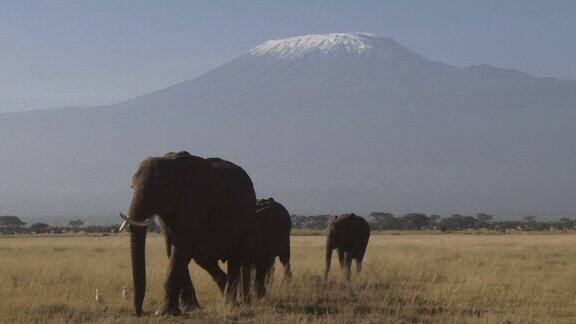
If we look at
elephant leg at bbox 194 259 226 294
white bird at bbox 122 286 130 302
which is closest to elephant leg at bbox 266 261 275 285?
elephant leg at bbox 194 259 226 294

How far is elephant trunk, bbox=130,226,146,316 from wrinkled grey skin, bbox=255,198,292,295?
11.4ft

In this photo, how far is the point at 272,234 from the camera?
53.9ft

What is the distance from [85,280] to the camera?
681 inches

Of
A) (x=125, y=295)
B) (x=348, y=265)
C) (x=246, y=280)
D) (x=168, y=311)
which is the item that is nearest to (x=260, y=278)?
(x=246, y=280)

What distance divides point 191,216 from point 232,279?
1.62 meters

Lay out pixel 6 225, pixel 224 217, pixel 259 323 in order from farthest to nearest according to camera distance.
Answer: pixel 6 225 < pixel 224 217 < pixel 259 323

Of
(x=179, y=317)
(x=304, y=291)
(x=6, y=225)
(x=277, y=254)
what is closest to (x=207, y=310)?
(x=179, y=317)

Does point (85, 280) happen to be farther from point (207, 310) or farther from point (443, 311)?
point (443, 311)

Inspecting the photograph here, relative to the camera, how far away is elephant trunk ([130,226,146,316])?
11.4m

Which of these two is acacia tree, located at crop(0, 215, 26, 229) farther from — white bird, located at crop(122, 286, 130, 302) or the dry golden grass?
white bird, located at crop(122, 286, 130, 302)

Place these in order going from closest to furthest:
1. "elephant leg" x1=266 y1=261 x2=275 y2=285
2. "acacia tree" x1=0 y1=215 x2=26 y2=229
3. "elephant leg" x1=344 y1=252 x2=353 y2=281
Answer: "elephant leg" x1=266 y1=261 x2=275 y2=285 → "elephant leg" x1=344 y1=252 x2=353 y2=281 → "acacia tree" x1=0 y1=215 x2=26 y2=229

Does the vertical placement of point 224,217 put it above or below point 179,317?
above

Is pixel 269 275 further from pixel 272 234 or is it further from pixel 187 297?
pixel 187 297

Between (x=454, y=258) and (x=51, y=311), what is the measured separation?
17119 mm
